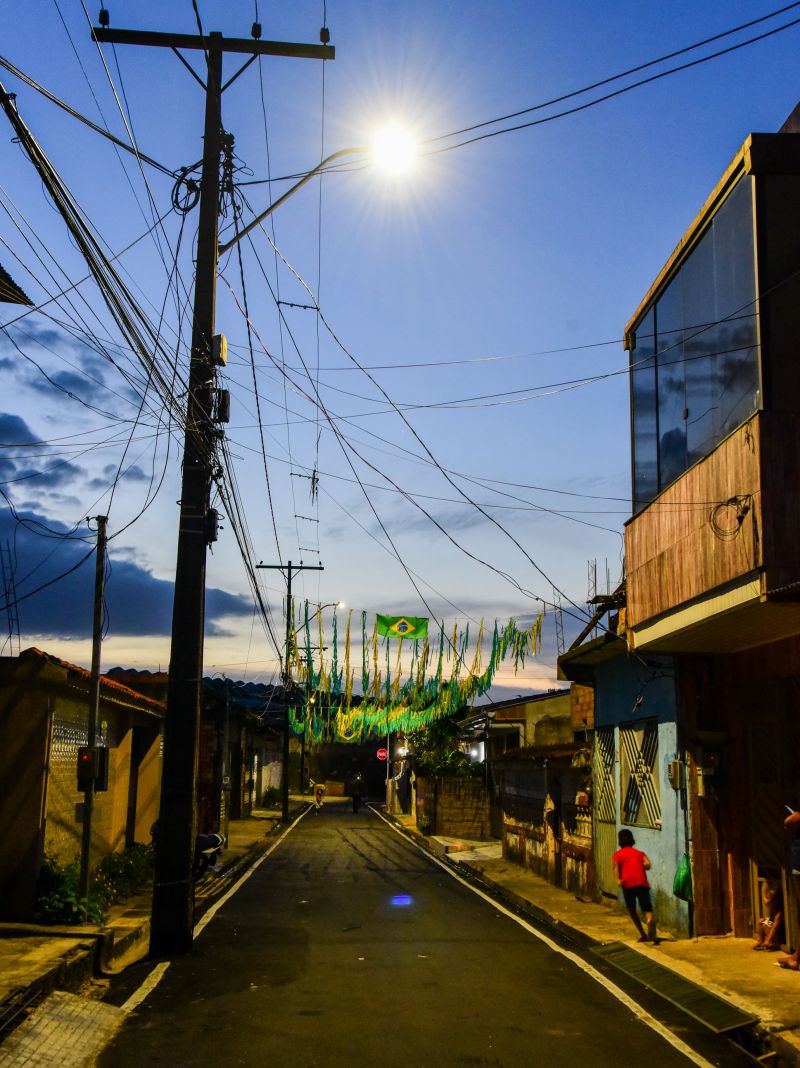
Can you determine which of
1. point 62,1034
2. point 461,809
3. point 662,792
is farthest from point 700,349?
point 461,809

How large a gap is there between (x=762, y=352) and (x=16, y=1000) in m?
9.95

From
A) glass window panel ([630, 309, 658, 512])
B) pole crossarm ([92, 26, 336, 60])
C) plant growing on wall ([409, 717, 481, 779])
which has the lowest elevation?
plant growing on wall ([409, 717, 481, 779])

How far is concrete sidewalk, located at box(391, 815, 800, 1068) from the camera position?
9000 mm

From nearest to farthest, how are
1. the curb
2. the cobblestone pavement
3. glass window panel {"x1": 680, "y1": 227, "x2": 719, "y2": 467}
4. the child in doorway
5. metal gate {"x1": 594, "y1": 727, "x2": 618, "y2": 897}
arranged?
the cobblestone pavement
glass window panel {"x1": 680, "y1": 227, "x2": 719, "y2": 467}
the child in doorway
the curb
metal gate {"x1": 594, "y1": 727, "x2": 618, "y2": 897}

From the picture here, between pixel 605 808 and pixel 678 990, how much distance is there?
8.16 metres

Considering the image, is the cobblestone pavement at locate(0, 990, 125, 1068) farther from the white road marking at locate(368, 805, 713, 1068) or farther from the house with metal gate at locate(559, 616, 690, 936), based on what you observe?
the house with metal gate at locate(559, 616, 690, 936)

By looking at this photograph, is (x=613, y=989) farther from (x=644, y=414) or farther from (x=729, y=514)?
(x=644, y=414)

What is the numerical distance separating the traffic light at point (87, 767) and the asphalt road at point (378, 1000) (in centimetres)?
272

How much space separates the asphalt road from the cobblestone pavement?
20 cm

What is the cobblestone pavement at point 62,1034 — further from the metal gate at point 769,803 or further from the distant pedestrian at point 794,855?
the metal gate at point 769,803

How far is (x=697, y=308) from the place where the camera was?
42.8 feet

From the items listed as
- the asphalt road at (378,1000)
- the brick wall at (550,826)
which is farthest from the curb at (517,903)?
the brick wall at (550,826)

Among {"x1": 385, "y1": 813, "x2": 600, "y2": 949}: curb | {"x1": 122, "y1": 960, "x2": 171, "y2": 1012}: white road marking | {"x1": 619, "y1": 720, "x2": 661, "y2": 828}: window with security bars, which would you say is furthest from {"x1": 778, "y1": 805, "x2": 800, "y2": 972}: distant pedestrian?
{"x1": 122, "y1": 960, "x2": 171, "y2": 1012}: white road marking

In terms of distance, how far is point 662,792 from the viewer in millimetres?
15484
